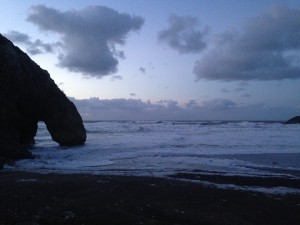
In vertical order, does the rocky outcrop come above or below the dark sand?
above

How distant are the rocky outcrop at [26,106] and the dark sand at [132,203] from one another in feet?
24.5

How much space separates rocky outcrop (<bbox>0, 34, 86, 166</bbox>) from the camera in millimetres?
18089

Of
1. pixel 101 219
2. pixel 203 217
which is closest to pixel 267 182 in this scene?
pixel 203 217

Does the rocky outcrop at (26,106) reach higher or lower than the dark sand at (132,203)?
higher

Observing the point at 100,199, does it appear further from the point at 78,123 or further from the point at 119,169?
the point at 78,123

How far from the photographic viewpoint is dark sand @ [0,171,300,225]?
618 centimetres

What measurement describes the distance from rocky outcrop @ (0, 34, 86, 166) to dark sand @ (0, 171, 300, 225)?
7.47m

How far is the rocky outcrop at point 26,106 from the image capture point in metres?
18.1

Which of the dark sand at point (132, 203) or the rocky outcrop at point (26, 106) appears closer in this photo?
the dark sand at point (132, 203)

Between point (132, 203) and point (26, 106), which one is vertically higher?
point (26, 106)

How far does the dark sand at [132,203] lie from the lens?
243 inches

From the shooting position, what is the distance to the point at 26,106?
68.5 feet

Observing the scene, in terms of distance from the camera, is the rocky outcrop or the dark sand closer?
the dark sand

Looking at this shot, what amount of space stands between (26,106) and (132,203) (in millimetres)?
15700
